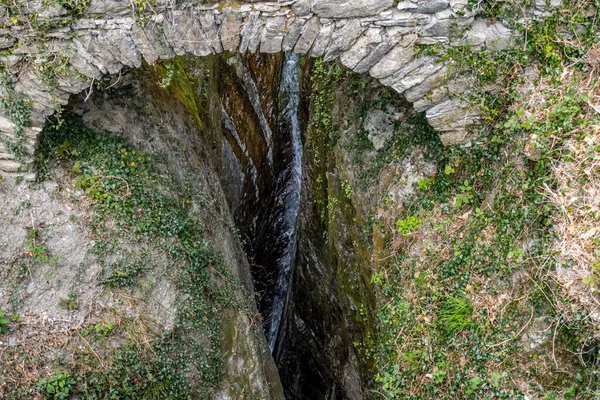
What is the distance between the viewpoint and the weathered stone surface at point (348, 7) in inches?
186

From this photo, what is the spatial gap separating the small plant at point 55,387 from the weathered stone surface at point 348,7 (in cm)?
500

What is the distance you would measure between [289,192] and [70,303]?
7026 millimetres

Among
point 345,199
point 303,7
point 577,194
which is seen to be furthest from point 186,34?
point 577,194

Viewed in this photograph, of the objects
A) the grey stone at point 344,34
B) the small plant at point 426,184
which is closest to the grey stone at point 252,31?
the grey stone at point 344,34

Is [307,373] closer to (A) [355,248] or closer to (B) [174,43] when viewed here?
(A) [355,248]

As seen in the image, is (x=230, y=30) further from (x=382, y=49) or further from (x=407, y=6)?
(x=407, y=6)

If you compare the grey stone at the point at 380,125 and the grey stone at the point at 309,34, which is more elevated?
the grey stone at the point at 309,34

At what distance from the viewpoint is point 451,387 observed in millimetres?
5316

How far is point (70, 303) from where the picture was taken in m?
5.62

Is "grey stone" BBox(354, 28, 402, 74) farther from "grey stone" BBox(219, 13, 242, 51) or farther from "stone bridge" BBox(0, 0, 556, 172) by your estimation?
"grey stone" BBox(219, 13, 242, 51)

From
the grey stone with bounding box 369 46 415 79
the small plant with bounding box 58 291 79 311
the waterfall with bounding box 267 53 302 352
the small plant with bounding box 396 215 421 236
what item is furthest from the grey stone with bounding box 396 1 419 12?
the waterfall with bounding box 267 53 302 352

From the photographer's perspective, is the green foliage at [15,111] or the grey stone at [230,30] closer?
the grey stone at [230,30]

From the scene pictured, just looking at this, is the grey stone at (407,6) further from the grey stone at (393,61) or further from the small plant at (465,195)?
the small plant at (465,195)

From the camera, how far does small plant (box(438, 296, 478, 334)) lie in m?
5.34
